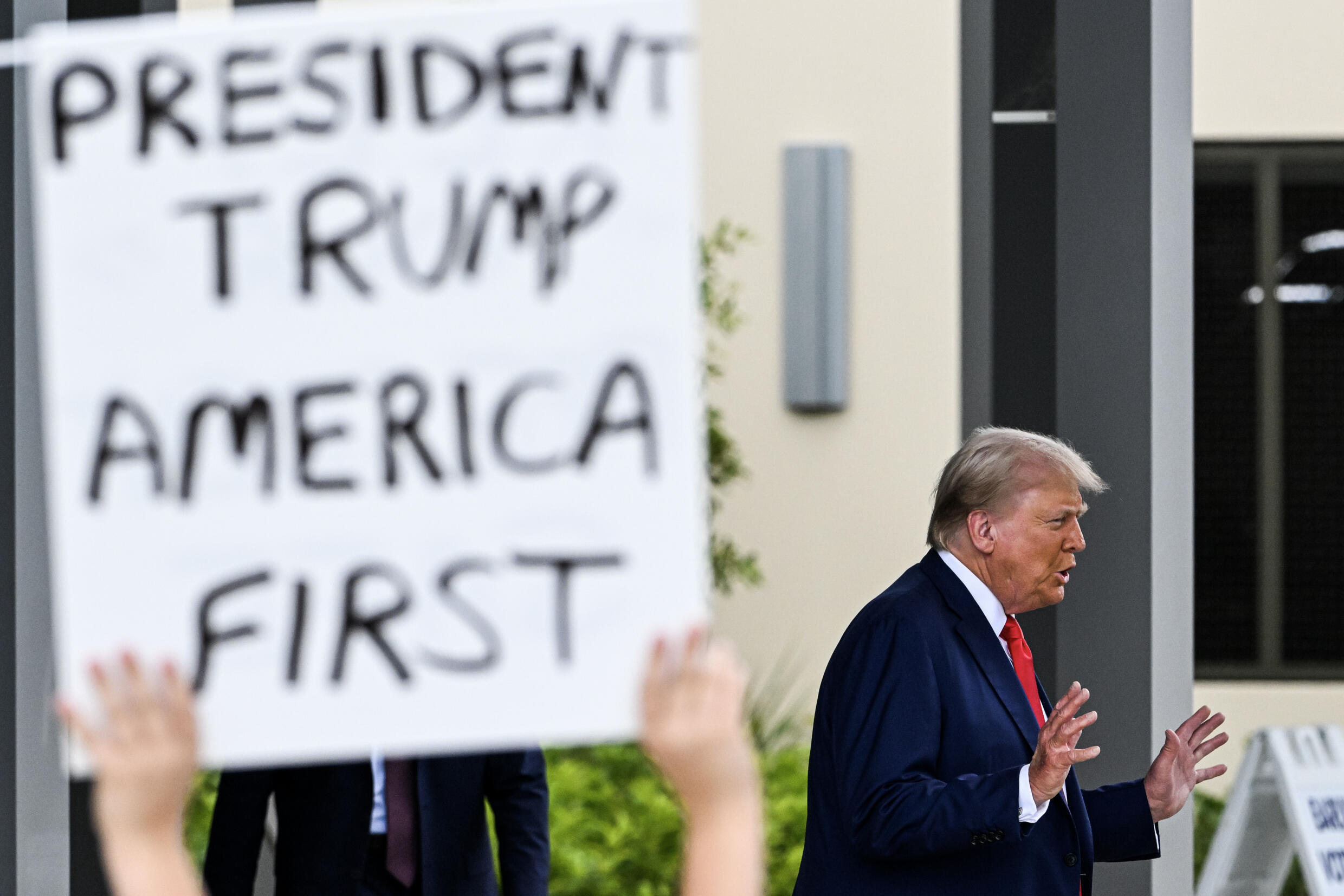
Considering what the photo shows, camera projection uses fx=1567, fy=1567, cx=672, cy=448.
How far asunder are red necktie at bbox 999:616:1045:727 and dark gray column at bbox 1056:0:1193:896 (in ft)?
0.95

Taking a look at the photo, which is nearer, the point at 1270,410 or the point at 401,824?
the point at 401,824

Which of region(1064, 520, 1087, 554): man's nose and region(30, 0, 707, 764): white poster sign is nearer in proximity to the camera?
region(30, 0, 707, 764): white poster sign

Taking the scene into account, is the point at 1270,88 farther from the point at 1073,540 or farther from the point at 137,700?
the point at 137,700

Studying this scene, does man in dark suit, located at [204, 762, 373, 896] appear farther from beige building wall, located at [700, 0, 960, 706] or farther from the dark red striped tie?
beige building wall, located at [700, 0, 960, 706]

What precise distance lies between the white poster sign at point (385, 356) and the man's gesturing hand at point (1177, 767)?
1589 mm

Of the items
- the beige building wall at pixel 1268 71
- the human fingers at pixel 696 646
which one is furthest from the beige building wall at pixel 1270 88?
the human fingers at pixel 696 646

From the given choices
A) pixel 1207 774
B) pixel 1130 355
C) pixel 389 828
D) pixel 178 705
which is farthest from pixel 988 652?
pixel 178 705

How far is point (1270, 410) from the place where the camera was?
20.6 ft

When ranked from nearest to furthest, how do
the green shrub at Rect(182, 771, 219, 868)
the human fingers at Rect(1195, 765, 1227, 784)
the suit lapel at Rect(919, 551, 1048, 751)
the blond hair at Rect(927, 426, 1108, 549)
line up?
the suit lapel at Rect(919, 551, 1048, 751) → the blond hair at Rect(927, 426, 1108, 549) → the human fingers at Rect(1195, 765, 1227, 784) → the green shrub at Rect(182, 771, 219, 868)

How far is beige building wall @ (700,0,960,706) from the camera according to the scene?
618 centimetres

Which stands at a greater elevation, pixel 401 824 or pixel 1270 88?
pixel 1270 88

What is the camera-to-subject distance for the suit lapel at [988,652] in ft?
7.45

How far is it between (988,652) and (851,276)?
13.3ft

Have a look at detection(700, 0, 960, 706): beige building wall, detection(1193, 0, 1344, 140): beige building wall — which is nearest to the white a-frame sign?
detection(700, 0, 960, 706): beige building wall
